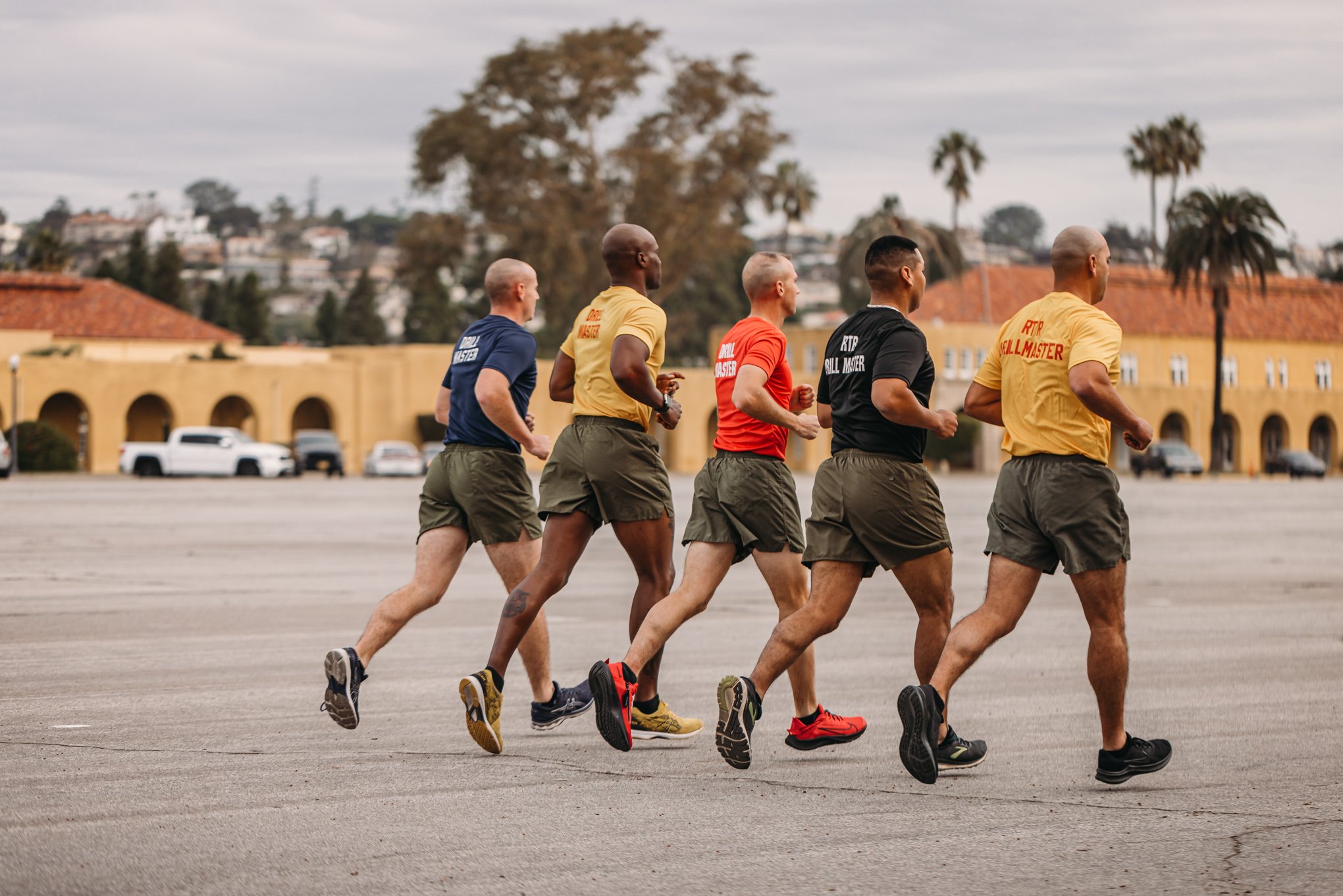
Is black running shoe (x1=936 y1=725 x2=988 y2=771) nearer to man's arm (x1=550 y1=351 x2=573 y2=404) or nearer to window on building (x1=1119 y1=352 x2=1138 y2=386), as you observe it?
man's arm (x1=550 y1=351 x2=573 y2=404)

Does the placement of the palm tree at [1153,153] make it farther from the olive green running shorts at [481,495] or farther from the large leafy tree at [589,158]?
the olive green running shorts at [481,495]

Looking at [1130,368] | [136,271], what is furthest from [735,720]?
[136,271]

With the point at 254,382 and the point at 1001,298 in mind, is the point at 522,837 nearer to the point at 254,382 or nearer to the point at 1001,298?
the point at 254,382

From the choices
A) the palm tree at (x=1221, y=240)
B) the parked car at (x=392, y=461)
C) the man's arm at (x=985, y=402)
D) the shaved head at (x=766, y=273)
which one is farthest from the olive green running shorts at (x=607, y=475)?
the palm tree at (x=1221, y=240)

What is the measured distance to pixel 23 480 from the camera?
1795 inches

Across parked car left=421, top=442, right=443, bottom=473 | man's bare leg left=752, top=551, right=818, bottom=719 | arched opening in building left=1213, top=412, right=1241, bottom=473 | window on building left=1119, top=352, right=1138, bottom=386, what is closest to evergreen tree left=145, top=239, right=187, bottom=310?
parked car left=421, top=442, right=443, bottom=473

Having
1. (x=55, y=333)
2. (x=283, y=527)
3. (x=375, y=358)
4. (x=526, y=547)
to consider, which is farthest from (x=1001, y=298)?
(x=526, y=547)

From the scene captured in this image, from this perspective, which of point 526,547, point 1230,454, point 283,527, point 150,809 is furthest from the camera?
point 1230,454

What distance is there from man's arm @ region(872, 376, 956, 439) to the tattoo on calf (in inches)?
64.8

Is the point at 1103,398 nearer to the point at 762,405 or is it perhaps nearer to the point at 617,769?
the point at 762,405

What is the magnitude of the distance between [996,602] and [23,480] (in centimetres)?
4315

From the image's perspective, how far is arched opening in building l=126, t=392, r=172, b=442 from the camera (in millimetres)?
62938

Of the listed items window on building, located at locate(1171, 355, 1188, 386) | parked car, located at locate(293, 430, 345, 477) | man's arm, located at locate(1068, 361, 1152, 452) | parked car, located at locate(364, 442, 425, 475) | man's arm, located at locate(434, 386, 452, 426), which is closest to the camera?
man's arm, located at locate(1068, 361, 1152, 452)

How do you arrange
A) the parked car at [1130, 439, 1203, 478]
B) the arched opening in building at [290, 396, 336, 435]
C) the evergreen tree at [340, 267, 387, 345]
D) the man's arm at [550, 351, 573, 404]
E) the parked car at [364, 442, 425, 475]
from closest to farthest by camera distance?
1. the man's arm at [550, 351, 573, 404]
2. the parked car at [364, 442, 425, 475]
3. the arched opening in building at [290, 396, 336, 435]
4. the parked car at [1130, 439, 1203, 478]
5. the evergreen tree at [340, 267, 387, 345]
